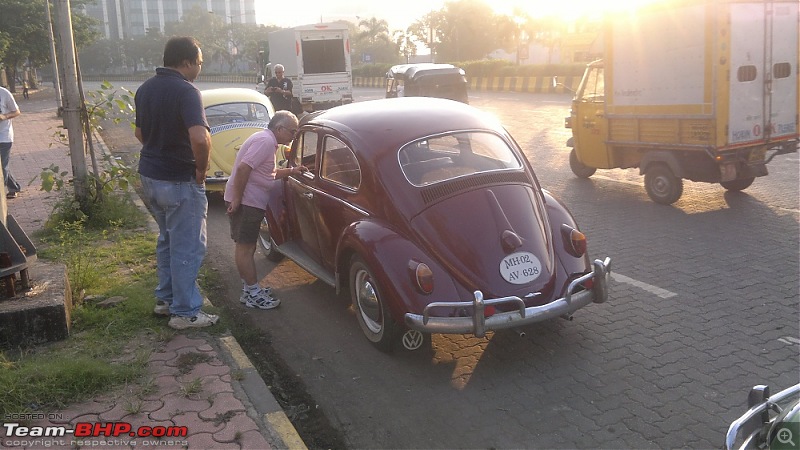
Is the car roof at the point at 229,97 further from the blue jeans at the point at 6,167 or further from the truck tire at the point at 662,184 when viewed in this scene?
the truck tire at the point at 662,184

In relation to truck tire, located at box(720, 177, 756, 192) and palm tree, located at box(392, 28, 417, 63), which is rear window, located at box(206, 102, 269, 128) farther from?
palm tree, located at box(392, 28, 417, 63)

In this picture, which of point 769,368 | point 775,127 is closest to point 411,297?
point 769,368

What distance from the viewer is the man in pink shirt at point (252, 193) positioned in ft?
19.9

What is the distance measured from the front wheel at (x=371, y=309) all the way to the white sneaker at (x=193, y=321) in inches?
44.3

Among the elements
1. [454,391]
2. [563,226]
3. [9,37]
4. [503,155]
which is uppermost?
[9,37]

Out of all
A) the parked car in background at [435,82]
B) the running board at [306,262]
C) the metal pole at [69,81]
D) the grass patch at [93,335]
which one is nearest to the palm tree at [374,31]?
the parked car in background at [435,82]

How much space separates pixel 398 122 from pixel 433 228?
118 cm

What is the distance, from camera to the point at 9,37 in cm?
3688

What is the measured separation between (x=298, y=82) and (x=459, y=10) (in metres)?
44.4

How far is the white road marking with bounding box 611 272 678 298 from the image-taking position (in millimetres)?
6039

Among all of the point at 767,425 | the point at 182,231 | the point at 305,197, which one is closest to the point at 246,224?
the point at 305,197

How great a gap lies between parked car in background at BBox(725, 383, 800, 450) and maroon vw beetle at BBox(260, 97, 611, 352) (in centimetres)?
194

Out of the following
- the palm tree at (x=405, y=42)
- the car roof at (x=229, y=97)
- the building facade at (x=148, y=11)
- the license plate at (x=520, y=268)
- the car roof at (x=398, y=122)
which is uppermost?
the building facade at (x=148, y=11)

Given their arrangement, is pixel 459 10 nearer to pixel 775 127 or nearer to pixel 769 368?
pixel 775 127
